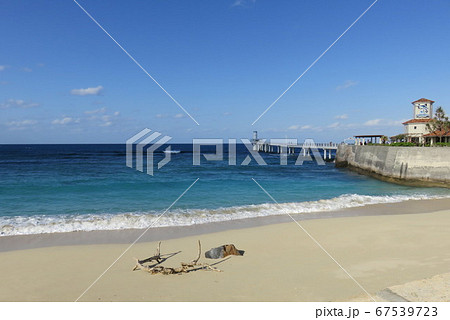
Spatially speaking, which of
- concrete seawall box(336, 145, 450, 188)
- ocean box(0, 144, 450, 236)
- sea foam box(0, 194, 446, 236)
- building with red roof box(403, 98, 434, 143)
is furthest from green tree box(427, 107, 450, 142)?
sea foam box(0, 194, 446, 236)

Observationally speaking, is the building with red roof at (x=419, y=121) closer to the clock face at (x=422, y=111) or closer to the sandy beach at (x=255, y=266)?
the clock face at (x=422, y=111)

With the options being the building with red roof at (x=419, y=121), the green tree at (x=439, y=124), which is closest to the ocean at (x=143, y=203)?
the green tree at (x=439, y=124)

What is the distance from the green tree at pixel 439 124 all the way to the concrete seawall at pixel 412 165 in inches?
471

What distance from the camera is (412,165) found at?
25.4 metres

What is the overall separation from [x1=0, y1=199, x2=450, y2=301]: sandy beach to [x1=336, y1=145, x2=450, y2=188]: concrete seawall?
16387 millimetres

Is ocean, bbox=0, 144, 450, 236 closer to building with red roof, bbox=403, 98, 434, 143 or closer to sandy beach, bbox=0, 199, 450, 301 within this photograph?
sandy beach, bbox=0, 199, 450, 301

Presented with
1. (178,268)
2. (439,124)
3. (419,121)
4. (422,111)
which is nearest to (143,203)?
(178,268)

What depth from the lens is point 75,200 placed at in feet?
52.0

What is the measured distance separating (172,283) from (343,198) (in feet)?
44.6

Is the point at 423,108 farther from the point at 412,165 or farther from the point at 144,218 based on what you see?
the point at 144,218

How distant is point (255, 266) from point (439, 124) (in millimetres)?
40630

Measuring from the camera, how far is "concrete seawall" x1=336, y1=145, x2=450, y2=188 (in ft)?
78.7
